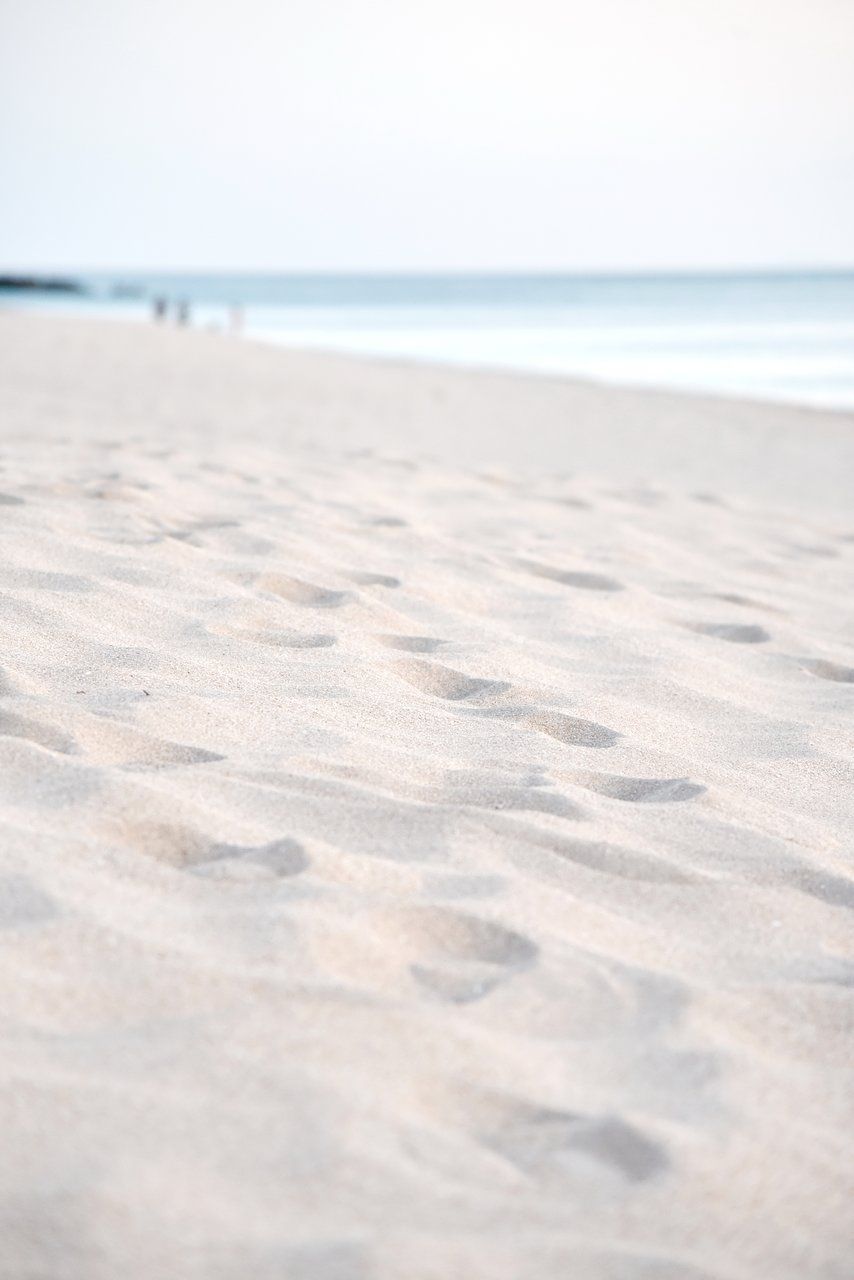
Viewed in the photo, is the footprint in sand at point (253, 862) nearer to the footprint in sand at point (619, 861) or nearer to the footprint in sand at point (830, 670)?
the footprint in sand at point (619, 861)

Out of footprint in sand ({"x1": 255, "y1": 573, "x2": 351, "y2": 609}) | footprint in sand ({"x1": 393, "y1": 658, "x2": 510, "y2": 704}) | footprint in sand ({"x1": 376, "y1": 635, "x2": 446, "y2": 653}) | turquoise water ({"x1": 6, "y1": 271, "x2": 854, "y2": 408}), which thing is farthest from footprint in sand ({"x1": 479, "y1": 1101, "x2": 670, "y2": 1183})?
turquoise water ({"x1": 6, "y1": 271, "x2": 854, "y2": 408})

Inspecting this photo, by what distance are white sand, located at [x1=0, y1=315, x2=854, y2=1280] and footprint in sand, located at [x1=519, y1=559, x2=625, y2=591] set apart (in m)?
0.07

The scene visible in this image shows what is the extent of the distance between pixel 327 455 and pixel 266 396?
5.38 meters

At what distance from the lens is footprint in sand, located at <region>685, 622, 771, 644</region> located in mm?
3066

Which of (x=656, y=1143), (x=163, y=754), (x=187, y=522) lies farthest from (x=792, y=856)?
(x=187, y=522)

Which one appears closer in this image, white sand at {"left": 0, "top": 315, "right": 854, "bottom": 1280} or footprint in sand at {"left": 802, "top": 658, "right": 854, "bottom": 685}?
white sand at {"left": 0, "top": 315, "right": 854, "bottom": 1280}

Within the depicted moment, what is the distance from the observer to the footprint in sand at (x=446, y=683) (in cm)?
241

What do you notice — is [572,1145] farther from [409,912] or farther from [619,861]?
[619,861]

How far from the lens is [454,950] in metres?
1.49

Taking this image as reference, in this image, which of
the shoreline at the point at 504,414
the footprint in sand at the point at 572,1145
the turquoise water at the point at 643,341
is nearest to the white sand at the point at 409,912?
the footprint in sand at the point at 572,1145

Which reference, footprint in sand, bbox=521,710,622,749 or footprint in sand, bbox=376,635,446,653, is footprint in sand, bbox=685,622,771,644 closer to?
footprint in sand, bbox=376,635,446,653

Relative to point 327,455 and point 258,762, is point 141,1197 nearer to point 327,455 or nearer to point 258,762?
point 258,762

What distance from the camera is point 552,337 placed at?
28.5m

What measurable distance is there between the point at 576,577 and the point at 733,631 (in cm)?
52
